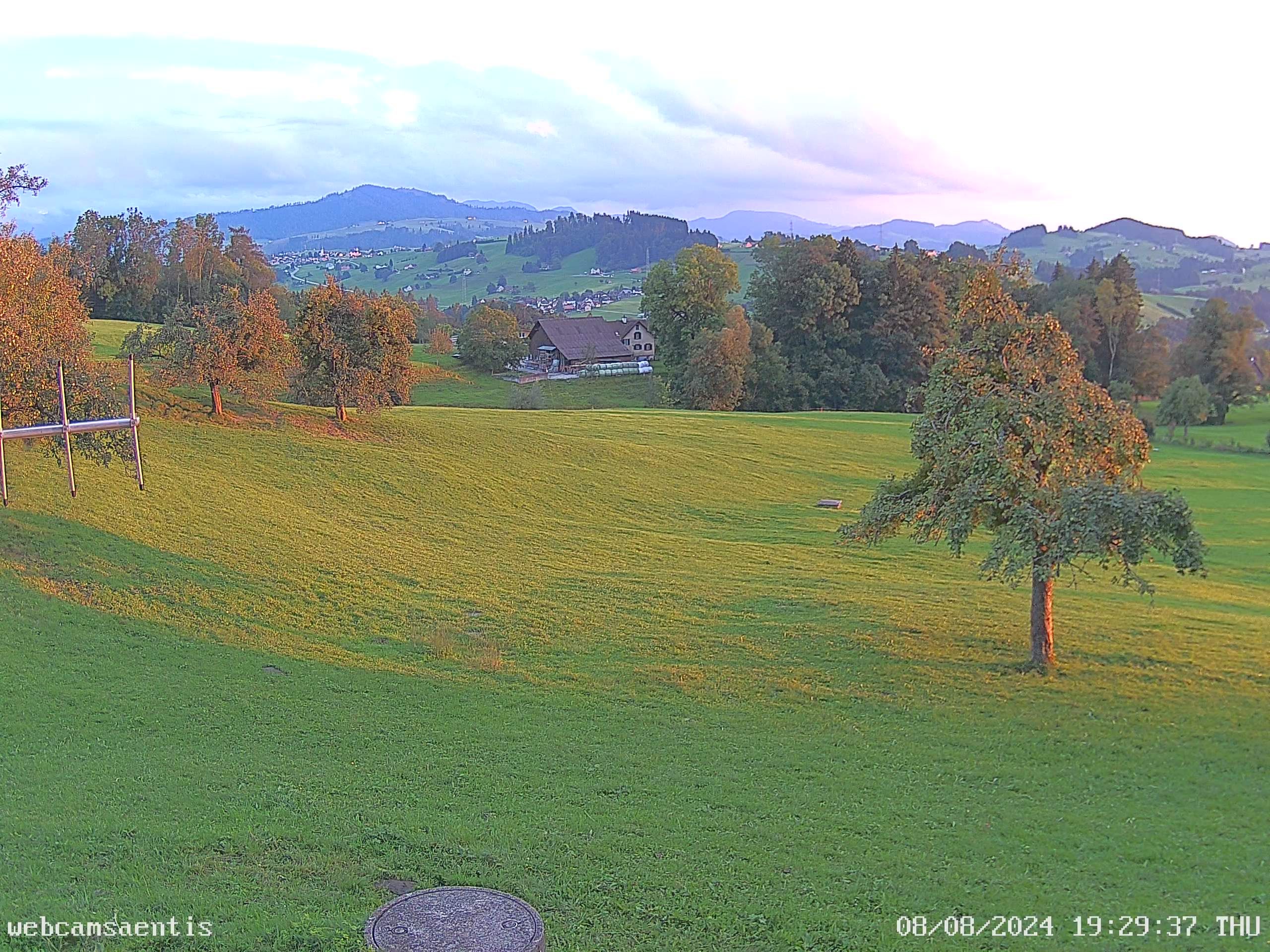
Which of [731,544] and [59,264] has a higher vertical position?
[59,264]

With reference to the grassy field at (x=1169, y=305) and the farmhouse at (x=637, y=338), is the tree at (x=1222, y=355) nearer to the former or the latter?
the farmhouse at (x=637, y=338)

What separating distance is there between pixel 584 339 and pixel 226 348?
67549mm

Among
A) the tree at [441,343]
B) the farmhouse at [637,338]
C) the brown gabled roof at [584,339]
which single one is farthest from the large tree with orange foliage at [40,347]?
the farmhouse at [637,338]

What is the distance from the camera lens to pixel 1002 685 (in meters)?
19.3

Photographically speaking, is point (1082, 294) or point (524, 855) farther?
point (1082, 294)

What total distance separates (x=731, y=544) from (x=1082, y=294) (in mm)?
71423

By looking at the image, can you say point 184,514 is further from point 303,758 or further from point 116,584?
point 303,758

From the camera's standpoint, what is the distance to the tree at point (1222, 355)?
273 feet

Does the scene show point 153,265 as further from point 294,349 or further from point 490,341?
point 294,349

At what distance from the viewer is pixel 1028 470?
61.7ft

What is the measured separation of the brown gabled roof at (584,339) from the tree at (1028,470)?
259 ft

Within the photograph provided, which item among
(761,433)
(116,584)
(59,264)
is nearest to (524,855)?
(116,584)

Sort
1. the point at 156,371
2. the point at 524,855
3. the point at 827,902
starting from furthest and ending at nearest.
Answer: the point at 156,371, the point at 524,855, the point at 827,902

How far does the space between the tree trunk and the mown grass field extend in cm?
64
